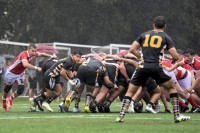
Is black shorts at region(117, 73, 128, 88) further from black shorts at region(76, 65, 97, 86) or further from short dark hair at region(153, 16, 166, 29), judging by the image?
short dark hair at region(153, 16, 166, 29)

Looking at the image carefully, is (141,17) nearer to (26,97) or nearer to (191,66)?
(26,97)

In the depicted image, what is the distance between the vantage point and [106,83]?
21.5 m

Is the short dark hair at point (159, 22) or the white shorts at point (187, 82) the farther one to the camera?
the white shorts at point (187, 82)

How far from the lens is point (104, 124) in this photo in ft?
51.0

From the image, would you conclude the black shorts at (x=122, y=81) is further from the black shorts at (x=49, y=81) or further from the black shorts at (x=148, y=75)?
the black shorts at (x=148, y=75)

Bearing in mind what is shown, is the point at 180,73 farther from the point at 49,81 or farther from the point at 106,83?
the point at 49,81

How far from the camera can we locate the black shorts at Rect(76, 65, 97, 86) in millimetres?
21312

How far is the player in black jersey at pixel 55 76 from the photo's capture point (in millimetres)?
21156

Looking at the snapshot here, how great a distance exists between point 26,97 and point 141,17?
1775cm

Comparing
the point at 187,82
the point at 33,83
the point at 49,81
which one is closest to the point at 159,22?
the point at 187,82

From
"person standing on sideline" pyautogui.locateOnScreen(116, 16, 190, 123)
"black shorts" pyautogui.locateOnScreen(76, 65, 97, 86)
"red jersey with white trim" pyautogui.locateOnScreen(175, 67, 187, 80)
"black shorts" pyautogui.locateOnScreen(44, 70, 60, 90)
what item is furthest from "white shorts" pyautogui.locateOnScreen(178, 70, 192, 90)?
"person standing on sideline" pyautogui.locateOnScreen(116, 16, 190, 123)

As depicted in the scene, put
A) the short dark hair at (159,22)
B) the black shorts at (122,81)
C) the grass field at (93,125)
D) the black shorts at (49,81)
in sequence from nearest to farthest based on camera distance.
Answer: the grass field at (93,125) → the short dark hair at (159,22) → the black shorts at (49,81) → the black shorts at (122,81)

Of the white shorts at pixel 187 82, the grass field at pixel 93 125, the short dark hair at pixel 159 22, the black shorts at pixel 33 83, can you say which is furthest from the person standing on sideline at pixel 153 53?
the black shorts at pixel 33 83

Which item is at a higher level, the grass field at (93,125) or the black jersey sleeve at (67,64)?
the black jersey sleeve at (67,64)
